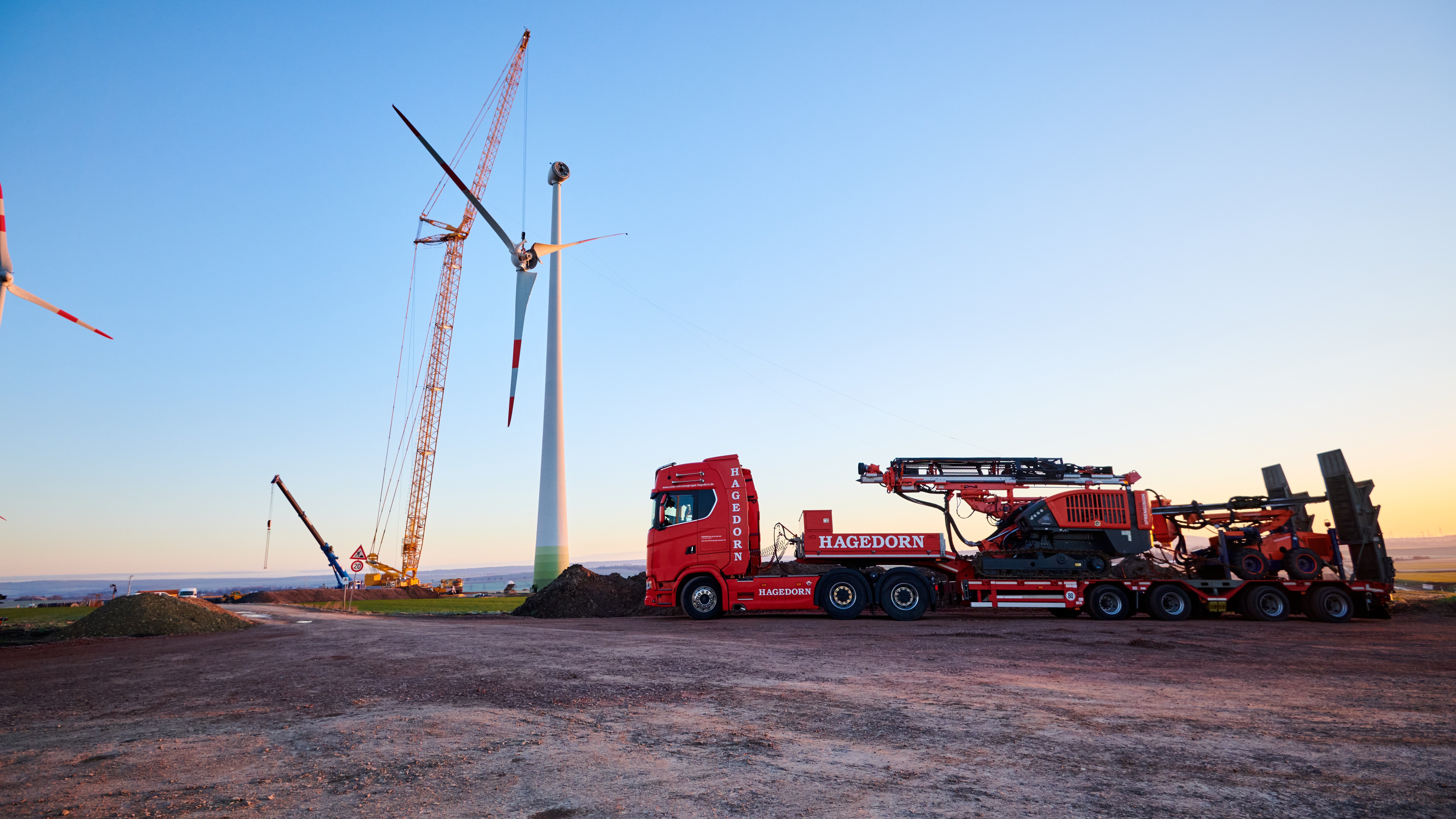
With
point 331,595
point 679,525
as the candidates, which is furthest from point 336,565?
point 679,525

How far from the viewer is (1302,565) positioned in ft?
66.2

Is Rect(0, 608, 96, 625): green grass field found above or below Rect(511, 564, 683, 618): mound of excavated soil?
below

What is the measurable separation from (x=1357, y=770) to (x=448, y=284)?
254 feet

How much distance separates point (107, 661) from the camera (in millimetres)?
14227

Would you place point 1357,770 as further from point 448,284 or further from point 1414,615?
point 448,284

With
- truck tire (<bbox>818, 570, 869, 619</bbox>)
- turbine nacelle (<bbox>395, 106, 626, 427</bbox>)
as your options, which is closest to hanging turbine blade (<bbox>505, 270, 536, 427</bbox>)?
turbine nacelle (<bbox>395, 106, 626, 427</bbox>)

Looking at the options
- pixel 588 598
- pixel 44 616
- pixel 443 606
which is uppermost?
pixel 588 598

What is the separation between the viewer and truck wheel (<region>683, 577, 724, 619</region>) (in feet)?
70.4

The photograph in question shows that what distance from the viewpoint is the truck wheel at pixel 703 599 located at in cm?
2147

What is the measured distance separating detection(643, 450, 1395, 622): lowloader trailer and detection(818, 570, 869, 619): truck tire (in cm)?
4

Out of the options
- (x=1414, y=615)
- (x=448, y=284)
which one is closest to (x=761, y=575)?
(x=1414, y=615)

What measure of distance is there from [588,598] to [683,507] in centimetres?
900

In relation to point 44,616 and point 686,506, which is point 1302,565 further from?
point 44,616

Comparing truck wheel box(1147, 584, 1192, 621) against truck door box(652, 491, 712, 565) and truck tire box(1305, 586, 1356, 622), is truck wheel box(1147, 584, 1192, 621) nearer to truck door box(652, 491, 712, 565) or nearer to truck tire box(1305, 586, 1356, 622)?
truck tire box(1305, 586, 1356, 622)
